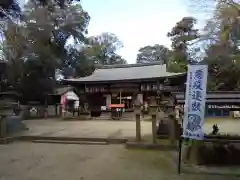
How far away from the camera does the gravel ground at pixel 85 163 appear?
6.77 m

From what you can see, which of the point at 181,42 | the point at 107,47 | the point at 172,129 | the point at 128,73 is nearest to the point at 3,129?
the point at 172,129

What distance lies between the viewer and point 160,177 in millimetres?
6727

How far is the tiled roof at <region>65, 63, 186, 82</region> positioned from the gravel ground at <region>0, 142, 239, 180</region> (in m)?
18.1

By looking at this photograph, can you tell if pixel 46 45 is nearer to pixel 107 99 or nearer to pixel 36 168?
pixel 107 99

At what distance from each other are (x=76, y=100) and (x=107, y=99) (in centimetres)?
597

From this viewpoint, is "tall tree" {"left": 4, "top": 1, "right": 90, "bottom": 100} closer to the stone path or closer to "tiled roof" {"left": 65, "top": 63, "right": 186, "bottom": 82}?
"tiled roof" {"left": 65, "top": 63, "right": 186, "bottom": 82}

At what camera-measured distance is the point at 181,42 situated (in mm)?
42062

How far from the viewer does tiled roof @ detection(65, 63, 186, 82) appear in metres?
29.0

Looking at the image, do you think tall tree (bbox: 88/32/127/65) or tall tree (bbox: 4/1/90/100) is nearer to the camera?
tall tree (bbox: 4/1/90/100)

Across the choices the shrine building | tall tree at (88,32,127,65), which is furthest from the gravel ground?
tall tree at (88,32,127,65)

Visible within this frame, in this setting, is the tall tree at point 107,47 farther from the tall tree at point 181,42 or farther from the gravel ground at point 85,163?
the gravel ground at point 85,163

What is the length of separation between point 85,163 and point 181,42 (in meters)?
36.2

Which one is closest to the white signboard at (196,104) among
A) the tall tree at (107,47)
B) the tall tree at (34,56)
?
the tall tree at (34,56)

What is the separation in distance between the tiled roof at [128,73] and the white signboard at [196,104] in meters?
20.0
